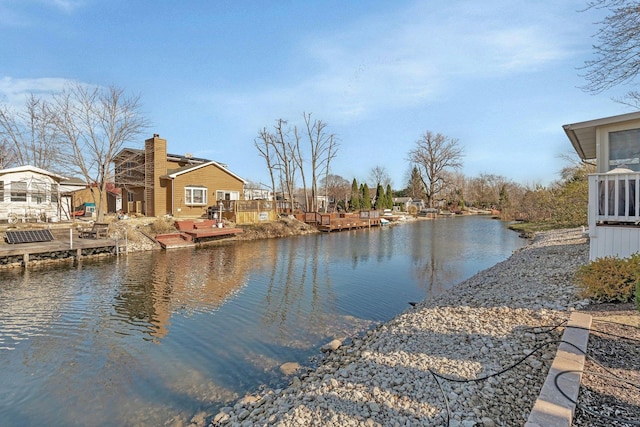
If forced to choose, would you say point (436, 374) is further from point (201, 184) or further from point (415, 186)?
point (415, 186)

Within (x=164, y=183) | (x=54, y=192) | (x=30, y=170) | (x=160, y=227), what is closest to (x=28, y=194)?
(x=54, y=192)

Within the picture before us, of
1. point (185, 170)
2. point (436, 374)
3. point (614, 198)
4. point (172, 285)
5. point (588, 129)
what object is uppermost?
point (185, 170)

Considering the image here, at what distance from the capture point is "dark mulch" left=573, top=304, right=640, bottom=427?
262 centimetres

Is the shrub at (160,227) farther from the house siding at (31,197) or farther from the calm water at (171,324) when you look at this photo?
the house siding at (31,197)

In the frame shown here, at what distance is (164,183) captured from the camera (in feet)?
85.2

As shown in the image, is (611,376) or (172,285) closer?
(611,376)

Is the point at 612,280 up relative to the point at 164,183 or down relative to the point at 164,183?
down

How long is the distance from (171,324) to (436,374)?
5.87 metres

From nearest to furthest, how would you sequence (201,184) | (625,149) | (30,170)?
1. (625,149)
2. (30,170)
3. (201,184)

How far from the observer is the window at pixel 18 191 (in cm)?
2031

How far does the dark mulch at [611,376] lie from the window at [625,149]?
4.54m

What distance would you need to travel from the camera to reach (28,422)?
4.17 m

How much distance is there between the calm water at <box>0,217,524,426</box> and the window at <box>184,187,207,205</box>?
A: 11.9 m

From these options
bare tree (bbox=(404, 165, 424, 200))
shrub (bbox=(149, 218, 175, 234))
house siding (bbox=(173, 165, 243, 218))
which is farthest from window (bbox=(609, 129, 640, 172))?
bare tree (bbox=(404, 165, 424, 200))
